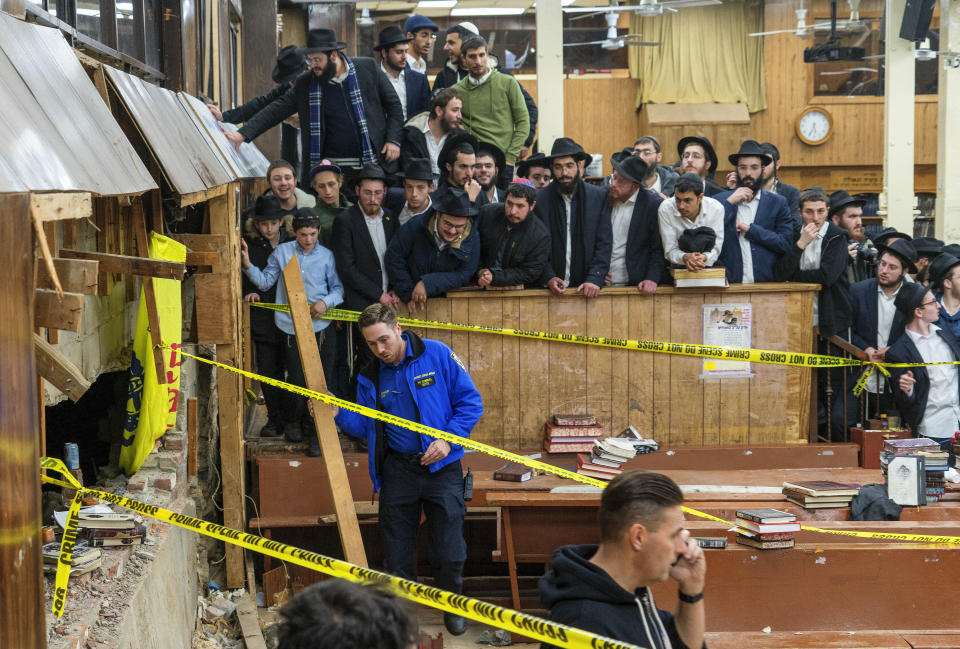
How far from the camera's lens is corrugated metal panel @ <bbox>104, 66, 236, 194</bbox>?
557 centimetres

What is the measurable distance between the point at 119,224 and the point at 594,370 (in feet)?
13.9

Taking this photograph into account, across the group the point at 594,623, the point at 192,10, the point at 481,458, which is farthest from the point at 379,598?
the point at 192,10

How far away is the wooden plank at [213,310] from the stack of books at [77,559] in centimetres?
276

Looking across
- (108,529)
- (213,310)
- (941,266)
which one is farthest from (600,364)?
(108,529)

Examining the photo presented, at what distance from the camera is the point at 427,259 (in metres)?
8.88

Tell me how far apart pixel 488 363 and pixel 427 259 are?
3.30 feet

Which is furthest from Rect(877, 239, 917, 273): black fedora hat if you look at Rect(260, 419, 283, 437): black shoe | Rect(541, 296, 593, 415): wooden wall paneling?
Rect(260, 419, 283, 437): black shoe

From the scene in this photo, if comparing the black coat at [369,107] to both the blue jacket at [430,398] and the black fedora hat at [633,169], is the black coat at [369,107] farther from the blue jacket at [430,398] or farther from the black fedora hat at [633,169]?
the blue jacket at [430,398]

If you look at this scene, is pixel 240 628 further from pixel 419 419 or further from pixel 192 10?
pixel 192 10

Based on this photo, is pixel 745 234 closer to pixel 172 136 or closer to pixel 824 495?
pixel 824 495

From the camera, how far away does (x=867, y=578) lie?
6516 mm

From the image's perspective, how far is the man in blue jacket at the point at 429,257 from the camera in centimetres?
875

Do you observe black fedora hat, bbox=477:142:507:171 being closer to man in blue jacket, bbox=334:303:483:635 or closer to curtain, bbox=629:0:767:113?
man in blue jacket, bbox=334:303:483:635

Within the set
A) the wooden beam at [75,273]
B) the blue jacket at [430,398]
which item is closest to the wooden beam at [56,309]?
the wooden beam at [75,273]
